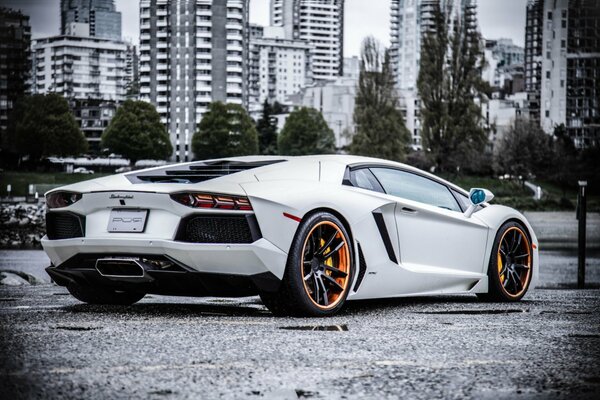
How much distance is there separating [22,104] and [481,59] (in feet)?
114

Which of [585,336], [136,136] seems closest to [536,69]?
[136,136]

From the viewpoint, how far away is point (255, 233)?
595cm

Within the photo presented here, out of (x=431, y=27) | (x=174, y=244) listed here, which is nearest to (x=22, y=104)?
(x=431, y=27)

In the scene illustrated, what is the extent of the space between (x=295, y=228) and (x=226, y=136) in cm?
10722


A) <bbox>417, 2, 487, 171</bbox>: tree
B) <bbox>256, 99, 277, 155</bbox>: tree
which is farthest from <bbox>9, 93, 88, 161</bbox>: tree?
<bbox>256, 99, 277, 155</bbox>: tree

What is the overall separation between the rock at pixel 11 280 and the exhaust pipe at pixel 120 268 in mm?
6188

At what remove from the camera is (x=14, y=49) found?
3223 inches

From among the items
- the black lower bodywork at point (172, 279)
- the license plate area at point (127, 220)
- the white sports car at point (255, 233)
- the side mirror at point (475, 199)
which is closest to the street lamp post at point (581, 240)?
the side mirror at point (475, 199)

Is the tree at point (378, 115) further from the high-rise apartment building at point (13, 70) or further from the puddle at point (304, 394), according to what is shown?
the puddle at point (304, 394)

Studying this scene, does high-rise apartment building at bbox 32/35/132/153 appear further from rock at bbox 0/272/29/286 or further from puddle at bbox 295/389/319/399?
puddle at bbox 295/389/319/399

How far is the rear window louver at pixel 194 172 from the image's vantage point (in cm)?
642

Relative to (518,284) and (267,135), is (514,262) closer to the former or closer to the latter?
(518,284)

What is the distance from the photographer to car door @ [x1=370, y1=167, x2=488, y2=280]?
7.05 m

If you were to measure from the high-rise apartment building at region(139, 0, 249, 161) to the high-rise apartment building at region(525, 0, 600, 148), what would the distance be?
4423 centimetres
